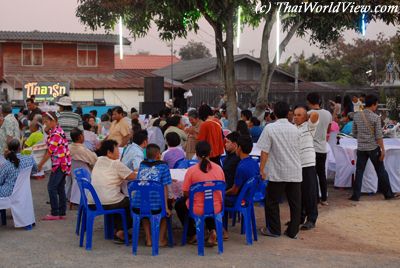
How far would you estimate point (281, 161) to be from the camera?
733 centimetres

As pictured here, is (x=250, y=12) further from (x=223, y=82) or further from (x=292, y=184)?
(x=292, y=184)

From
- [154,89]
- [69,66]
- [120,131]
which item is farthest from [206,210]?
[69,66]

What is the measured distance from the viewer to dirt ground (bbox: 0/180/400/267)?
631 cm

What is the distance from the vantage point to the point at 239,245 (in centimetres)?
716

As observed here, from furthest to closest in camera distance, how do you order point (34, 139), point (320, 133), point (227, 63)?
point (227, 63) < point (34, 139) < point (320, 133)

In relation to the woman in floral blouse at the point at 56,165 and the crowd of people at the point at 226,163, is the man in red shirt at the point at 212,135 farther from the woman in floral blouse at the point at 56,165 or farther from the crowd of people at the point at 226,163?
the woman in floral blouse at the point at 56,165

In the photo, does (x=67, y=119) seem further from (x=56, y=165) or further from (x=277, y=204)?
(x=277, y=204)

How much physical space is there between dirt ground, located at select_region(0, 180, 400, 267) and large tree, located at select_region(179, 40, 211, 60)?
276ft

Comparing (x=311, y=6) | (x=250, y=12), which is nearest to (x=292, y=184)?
(x=311, y=6)

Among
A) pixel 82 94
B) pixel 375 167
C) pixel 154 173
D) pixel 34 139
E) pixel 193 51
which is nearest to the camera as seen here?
pixel 154 173

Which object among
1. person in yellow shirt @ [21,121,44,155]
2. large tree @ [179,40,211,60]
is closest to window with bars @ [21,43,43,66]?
person in yellow shirt @ [21,121,44,155]

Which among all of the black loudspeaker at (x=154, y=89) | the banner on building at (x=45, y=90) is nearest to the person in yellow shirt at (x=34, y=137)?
the black loudspeaker at (x=154, y=89)

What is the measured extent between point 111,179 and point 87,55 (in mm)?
32104

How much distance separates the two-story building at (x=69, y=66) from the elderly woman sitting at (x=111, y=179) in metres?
28.3
